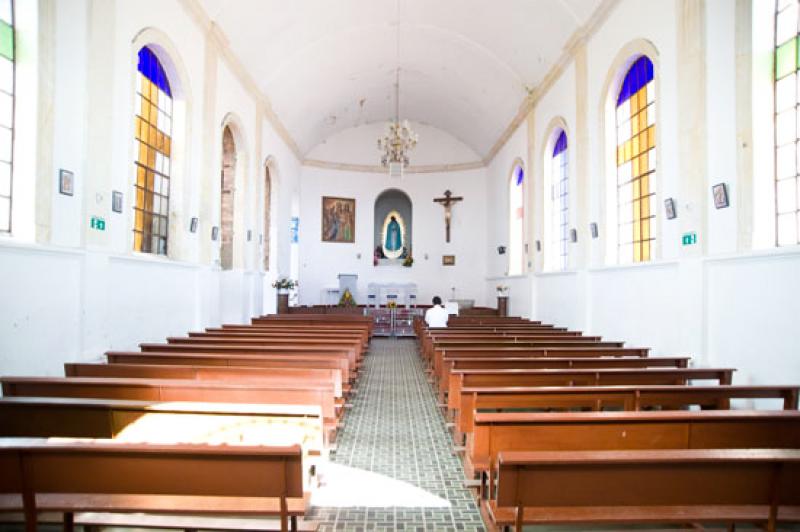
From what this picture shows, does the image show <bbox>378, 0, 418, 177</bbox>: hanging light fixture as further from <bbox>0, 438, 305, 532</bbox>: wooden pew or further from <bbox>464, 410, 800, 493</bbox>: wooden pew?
<bbox>0, 438, 305, 532</bbox>: wooden pew

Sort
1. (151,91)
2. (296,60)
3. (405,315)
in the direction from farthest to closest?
(405,315) → (296,60) → (151,91)

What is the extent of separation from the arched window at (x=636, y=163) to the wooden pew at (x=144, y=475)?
286 inches

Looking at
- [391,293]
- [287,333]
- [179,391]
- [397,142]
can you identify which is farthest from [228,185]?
[391,293]

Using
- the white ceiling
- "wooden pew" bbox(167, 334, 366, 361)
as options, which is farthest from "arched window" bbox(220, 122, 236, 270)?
"wooden pew" bbox(167, 334, 366, 361)

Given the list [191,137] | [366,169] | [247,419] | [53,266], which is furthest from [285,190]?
[247,419]

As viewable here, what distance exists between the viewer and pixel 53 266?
204 inches

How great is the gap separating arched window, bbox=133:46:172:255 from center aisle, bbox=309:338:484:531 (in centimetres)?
442

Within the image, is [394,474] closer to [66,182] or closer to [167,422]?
[167,422]

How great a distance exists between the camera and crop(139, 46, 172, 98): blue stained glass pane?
740cm

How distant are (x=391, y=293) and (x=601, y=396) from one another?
14962 mm

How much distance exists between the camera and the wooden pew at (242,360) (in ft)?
15.6

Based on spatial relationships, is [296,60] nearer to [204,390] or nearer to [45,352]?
[45,352]

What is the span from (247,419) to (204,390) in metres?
0.97

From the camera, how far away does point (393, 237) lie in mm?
20250
